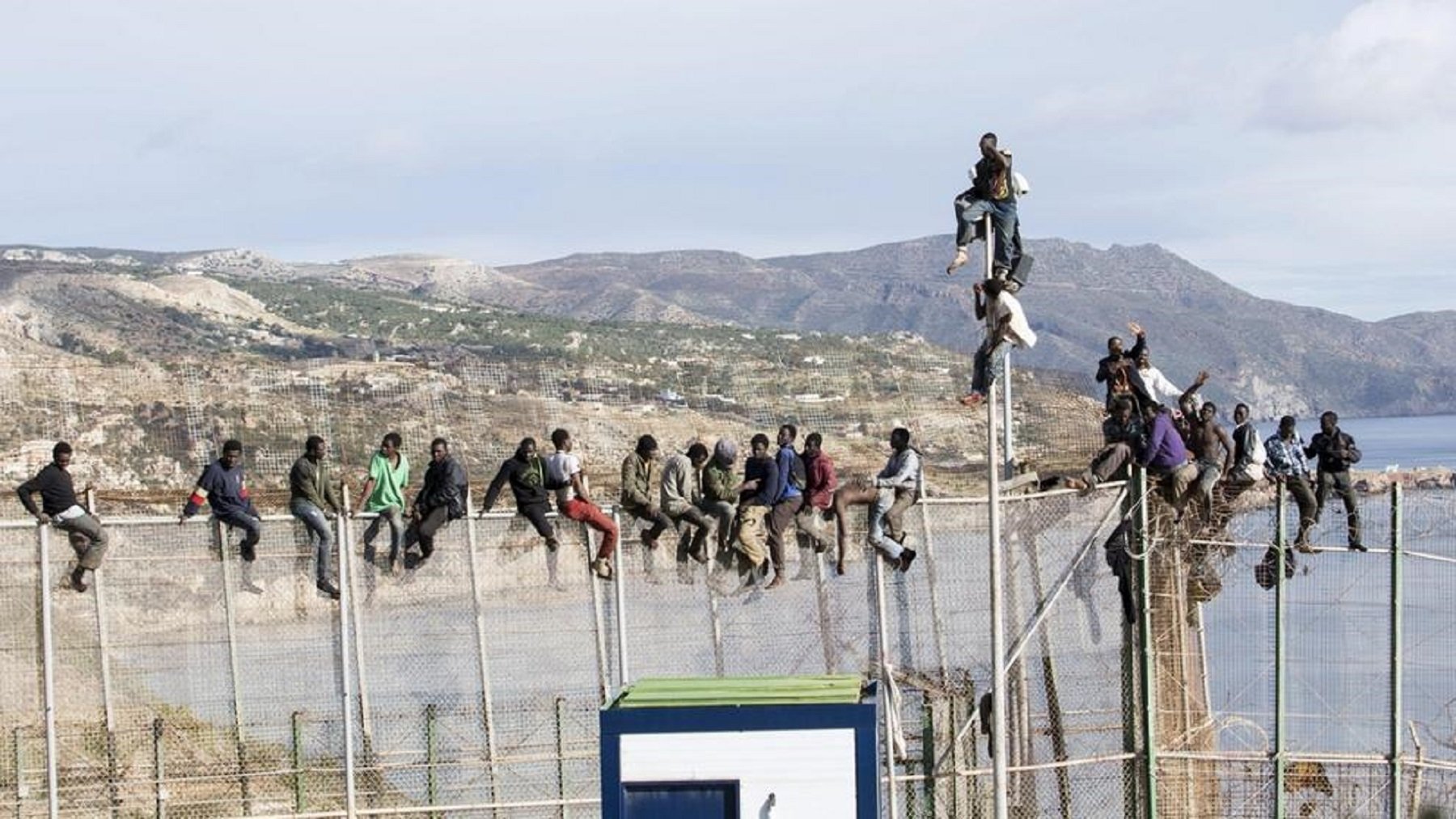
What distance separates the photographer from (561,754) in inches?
752

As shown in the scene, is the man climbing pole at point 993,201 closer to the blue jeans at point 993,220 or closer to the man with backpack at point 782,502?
the blue jeans at point 993,220

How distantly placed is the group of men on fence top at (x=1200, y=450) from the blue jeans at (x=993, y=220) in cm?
333

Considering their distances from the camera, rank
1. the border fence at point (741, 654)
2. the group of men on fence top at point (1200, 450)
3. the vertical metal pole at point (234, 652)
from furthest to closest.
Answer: the group of men on fence top at point (1200, 450)
the vertical metal pole at point (234, 652)
the border fence at point (741, 654)

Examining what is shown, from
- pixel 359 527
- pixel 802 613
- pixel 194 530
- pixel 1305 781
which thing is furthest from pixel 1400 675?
pixel 194 530

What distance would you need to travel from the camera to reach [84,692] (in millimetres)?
20766

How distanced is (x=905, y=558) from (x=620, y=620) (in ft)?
7.92

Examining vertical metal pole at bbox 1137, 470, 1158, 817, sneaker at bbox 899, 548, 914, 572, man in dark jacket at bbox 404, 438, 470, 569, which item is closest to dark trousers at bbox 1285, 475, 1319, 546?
vertical metal pole at bbox 1137, 470, 1158, 817

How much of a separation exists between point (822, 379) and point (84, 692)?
50.5 ft

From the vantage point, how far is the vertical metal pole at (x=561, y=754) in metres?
19.1

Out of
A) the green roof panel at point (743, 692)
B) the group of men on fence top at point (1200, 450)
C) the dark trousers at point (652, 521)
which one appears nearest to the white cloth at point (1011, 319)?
the green roof panel at point (743, 692)

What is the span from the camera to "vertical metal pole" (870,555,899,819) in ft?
60.1

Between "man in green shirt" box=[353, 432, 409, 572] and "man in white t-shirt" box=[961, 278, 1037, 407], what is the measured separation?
5688 millimetres

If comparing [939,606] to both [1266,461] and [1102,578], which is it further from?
[1266,461]

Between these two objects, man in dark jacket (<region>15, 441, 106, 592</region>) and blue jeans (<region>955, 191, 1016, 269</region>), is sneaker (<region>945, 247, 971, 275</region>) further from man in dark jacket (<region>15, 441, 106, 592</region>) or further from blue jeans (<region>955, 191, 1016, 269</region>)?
man in dark jacket (<region>15, 441, 106, 592</region>)
